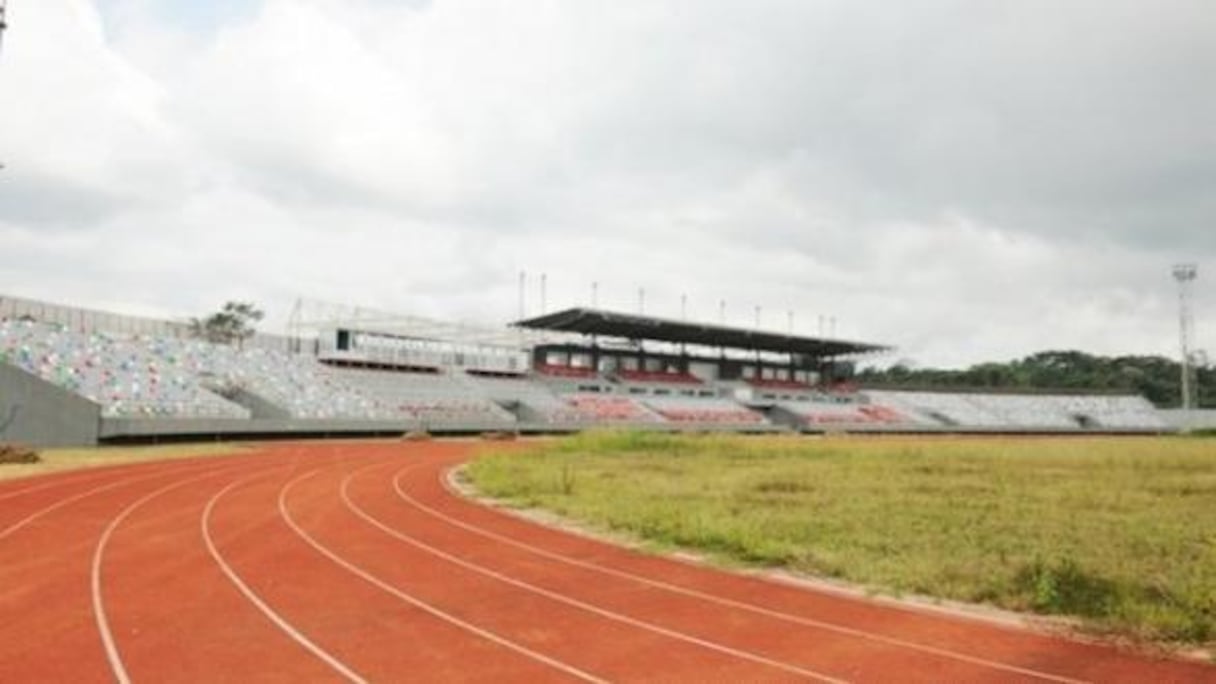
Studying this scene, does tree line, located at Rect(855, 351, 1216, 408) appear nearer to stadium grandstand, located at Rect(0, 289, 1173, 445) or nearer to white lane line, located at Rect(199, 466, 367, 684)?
stadium grandstand, located at Rect(0, 289, 1173, 445)

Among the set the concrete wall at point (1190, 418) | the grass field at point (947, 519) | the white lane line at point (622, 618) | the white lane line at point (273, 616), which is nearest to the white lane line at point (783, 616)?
the white lane line at point (622, 618)

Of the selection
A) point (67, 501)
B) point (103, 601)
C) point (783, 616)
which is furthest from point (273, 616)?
point (67, 501)

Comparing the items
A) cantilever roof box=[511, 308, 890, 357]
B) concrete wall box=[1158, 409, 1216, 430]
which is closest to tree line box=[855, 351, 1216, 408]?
concrete wall box=[1158, 409, 1216, 430]

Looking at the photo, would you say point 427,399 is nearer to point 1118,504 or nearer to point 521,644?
point 1118,504

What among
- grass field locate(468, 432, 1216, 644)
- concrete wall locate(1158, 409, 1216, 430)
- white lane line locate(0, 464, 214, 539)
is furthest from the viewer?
concrete wall locate(1158, 409, 1216, 430)

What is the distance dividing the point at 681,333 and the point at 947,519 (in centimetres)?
6400

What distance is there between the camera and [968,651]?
30.8ft

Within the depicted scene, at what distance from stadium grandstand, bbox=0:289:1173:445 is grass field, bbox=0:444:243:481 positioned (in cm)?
203

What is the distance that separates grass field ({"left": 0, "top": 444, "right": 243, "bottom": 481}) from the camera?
26.8 meters

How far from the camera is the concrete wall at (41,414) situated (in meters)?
34.5

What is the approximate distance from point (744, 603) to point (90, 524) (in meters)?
12.2

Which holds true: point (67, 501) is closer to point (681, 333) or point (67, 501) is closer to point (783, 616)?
point (783, 616)

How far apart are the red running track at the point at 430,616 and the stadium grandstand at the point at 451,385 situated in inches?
927

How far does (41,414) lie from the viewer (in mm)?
→ 35219
